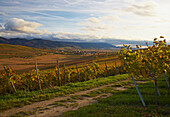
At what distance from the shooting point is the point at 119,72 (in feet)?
113

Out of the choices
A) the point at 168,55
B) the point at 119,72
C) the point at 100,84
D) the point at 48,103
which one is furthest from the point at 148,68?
the point at 119,72

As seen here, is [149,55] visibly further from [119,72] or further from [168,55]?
[119,72]

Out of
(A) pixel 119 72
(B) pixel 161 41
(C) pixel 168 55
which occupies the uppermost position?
(B) pixel 161 41

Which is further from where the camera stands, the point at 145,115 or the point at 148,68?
the point at 148,68

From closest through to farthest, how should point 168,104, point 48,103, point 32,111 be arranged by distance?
1. point 168,104
2. point 32,111
3. point 48,103

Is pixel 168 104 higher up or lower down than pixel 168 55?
lower down

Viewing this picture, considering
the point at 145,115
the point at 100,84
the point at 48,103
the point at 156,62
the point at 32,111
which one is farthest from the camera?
the point at 100,84

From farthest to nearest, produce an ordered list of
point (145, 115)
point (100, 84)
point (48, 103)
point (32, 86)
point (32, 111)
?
point (100, 84) < point (32, 86) < point (48, 103) < point (32, 111) < point (145, 115)

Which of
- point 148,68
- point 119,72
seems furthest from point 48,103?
point 119,72

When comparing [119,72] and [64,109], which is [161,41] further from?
[119,72]

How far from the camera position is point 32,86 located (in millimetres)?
17203

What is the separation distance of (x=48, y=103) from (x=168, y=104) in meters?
9.96

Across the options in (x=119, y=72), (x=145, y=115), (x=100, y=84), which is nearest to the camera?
(x=145, y=115)

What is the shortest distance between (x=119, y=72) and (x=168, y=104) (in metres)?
24.8
